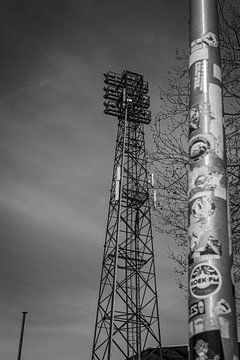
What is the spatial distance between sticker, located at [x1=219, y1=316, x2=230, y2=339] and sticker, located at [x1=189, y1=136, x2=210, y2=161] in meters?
1.49

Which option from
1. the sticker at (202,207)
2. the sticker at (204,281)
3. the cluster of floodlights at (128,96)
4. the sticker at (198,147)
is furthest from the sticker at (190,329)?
the cluster of floodlights at (128,96)

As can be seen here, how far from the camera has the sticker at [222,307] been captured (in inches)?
145

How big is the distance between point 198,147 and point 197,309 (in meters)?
1.50

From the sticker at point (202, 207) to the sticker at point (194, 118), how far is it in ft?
2.54

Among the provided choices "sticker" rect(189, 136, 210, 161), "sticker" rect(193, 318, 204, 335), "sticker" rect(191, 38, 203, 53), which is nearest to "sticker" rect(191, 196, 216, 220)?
"sticker" rect(189, 136, 210, 161)

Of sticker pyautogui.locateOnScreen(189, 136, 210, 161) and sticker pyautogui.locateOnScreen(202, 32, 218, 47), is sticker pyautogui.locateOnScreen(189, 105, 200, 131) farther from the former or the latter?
sticker pyautogui.locateOnScreen(202, 32, 218, 47)

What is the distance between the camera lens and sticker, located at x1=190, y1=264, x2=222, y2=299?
12.3ft

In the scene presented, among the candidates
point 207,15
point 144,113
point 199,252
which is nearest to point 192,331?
point 199,252

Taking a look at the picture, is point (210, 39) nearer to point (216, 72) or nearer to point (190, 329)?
point (216, 72)

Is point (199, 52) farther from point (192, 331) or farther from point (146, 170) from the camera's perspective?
point (146, 170)

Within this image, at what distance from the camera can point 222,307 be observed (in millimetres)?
3695

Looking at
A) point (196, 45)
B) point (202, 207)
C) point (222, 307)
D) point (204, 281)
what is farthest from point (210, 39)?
point (222, 307)

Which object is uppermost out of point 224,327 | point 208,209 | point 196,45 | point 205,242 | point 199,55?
point 196,45

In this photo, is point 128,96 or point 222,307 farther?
point 128,96
